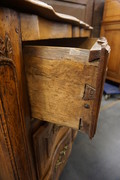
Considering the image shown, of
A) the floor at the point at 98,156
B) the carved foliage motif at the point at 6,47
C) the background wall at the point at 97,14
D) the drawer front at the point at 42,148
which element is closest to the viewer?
the carved foliage motif at the point at 6,47

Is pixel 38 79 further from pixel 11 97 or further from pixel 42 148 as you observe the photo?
pixel 42 148

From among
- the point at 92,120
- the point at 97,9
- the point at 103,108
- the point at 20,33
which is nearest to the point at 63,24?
the point at 20,33

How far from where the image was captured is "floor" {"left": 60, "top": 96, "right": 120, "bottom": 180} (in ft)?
3.06

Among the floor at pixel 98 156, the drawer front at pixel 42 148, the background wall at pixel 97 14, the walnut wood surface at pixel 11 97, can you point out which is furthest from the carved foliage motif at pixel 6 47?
the background wall at pixel 97 14

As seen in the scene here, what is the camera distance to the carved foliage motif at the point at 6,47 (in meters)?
0.25

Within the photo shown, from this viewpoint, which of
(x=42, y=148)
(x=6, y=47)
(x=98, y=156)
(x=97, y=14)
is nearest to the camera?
(x=6, y=47)

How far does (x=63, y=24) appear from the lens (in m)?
0.45

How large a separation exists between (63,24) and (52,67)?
0.23 m

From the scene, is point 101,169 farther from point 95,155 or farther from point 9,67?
point 9,67

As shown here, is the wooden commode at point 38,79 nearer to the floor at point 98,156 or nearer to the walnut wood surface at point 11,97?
the walnut wood surface at point 11,97

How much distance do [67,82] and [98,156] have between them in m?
1.02

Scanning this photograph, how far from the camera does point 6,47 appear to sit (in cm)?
27

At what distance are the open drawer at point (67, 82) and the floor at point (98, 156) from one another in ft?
2.62

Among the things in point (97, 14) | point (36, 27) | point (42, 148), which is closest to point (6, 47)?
point (36, 27)
